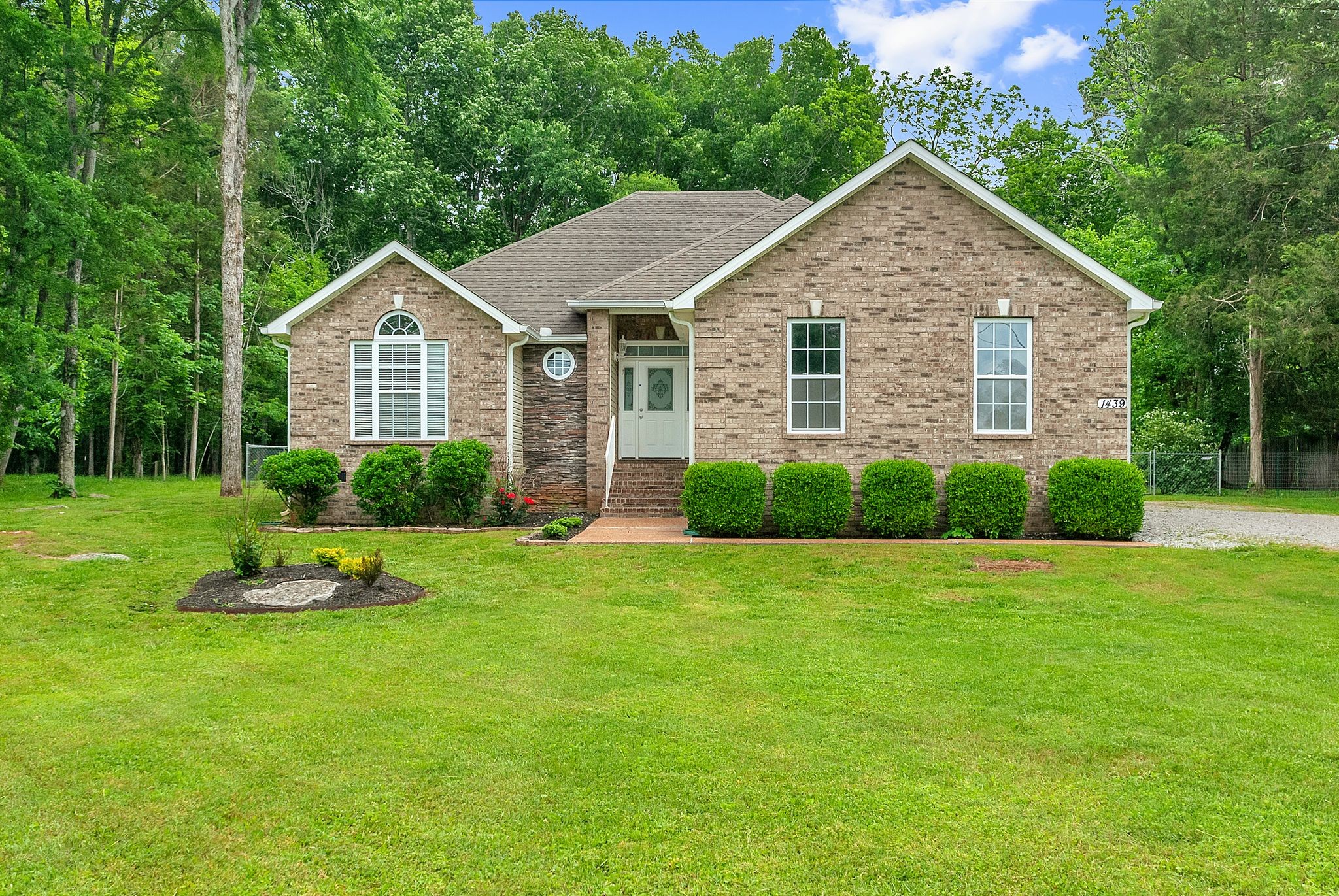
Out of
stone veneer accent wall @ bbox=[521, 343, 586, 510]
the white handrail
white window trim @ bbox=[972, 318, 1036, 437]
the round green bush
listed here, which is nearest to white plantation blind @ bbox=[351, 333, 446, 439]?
the round green bush

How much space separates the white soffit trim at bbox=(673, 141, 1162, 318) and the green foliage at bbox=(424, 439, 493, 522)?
4435 mm

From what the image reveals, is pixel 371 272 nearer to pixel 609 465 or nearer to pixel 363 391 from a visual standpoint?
pixel 363 391

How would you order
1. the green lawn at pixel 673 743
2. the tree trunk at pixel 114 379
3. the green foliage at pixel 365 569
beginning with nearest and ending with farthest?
the green lawn at pixel 673 743 < the green foliage at pixel 365 569 < the tree trunk at pixel 114 379

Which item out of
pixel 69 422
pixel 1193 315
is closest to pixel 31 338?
pixel 69 422

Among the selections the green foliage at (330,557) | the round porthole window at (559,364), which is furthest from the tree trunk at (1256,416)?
the green foliage at (330,557)

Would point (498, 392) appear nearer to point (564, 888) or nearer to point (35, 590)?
point (35, 590)

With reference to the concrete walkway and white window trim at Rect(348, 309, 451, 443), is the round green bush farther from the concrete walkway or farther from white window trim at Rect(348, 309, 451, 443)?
the concrete walkway

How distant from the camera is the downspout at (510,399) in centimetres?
1725

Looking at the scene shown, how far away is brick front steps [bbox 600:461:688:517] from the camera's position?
17516 mm

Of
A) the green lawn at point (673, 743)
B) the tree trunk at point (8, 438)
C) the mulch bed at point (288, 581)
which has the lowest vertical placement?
the green lawn at point (673, 743)

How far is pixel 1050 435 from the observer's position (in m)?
15.1

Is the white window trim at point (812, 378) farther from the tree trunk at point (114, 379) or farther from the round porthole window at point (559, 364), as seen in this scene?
the tree trunk at point (114, 379)

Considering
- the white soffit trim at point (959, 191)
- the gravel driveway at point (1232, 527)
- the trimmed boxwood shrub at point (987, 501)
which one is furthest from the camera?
the white soffit trim at point (959, 191)

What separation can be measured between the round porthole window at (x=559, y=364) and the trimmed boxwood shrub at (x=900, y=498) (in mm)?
6708
